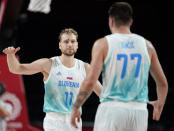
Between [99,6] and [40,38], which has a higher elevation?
[99,6]

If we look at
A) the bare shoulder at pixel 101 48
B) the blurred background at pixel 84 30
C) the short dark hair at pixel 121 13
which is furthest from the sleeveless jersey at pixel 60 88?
the blurred background at pixel 84 30

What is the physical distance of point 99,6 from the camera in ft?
52.4

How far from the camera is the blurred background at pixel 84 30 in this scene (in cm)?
1466

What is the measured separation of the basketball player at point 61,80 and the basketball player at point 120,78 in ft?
4.99

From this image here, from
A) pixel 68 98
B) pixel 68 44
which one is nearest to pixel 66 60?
pixel 68 44

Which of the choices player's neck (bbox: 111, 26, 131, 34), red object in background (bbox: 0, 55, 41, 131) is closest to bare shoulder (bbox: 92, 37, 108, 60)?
player's neck (bbox: 111, 26, 131, 34)

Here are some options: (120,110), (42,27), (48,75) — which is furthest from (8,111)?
(42,27)

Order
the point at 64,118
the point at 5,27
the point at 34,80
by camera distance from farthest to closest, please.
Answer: the point at 34,80
the point at 5,27
the point at 64,118

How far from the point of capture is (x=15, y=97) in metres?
10.0

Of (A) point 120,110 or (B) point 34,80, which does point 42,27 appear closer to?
(B) point 34,80

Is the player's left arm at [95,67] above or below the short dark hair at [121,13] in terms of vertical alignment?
below

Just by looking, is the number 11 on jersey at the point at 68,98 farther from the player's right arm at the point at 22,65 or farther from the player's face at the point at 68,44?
the player's face at the point at 68,44

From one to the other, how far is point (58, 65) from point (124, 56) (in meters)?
1.95

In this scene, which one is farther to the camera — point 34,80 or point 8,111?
point 34,80
